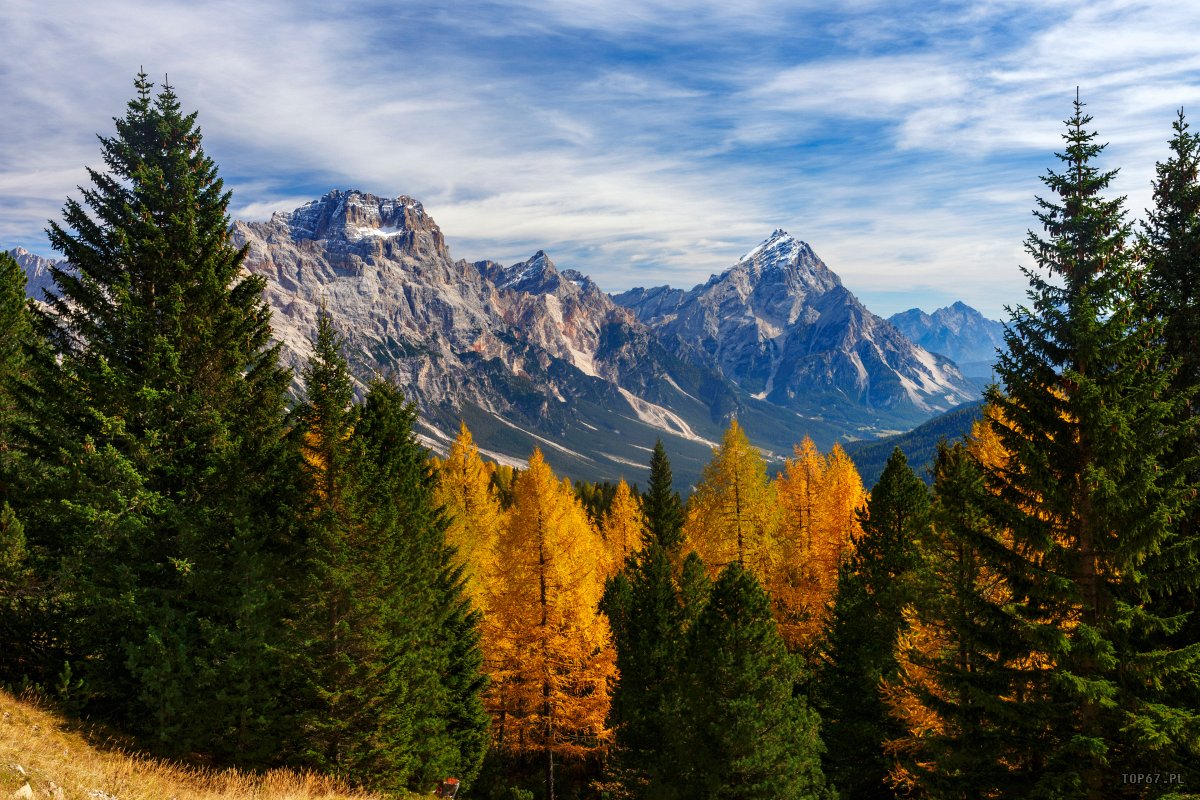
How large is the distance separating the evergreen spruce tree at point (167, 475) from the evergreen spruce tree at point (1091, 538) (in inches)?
724

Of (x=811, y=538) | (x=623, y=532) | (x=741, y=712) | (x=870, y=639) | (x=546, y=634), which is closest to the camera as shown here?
(x=741, y=712)

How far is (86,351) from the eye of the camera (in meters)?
20.1

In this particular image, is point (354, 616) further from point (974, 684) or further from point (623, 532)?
point (623, 532)

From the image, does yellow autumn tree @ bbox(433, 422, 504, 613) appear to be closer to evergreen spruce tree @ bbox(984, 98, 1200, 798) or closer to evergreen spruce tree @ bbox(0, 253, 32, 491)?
evergreen spruce tree @ bbox(0, 253, 32, 491)

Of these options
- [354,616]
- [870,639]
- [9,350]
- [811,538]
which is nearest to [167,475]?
[354,616]

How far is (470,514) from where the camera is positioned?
157ft

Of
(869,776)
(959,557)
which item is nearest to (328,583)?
(959,557)

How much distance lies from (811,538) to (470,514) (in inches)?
933

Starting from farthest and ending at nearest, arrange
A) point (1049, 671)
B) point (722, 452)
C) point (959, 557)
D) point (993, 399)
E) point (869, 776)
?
point (722, 452) → point (869, 776) → point (959, 557) → point (993, 399) → point (1049, 671)

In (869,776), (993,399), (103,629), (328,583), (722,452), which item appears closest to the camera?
(993,399)

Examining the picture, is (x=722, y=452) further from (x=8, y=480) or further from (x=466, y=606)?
(x=8, y=480)

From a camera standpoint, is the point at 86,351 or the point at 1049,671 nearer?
the point at 1049,671

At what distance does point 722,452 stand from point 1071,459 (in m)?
27.2

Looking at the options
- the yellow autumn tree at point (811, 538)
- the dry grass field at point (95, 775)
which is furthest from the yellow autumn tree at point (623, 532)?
the dry grass field at point (95, 775)
